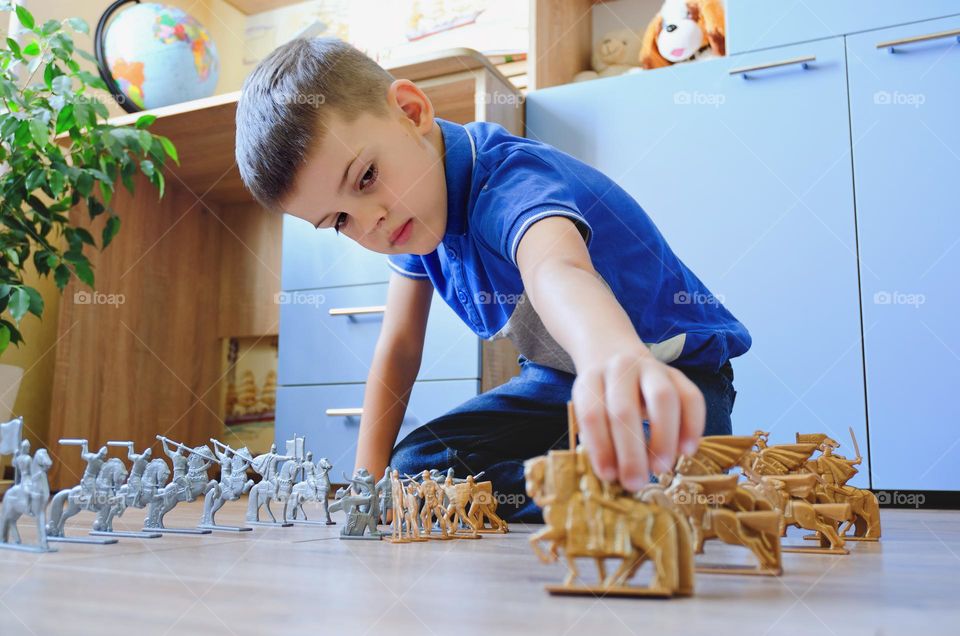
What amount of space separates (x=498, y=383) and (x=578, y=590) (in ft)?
4.79

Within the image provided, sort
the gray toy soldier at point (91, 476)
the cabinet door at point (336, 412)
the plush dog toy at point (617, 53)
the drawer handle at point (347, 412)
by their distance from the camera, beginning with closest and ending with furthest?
1. the gray toy soldier at point (91, 476)
2. the cabinet door at point (336, 412)
3. the drawer handle at point (347, 412)
4. the plush dog toy at point (617, 53)

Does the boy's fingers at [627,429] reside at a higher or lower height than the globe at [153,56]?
lower

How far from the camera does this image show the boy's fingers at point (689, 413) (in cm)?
50

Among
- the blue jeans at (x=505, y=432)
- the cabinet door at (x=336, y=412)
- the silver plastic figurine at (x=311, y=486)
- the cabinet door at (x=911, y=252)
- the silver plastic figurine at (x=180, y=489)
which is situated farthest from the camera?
the cabinet door at (x=336, y=412)

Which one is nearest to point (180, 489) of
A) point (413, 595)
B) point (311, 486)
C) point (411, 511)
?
point (311, 486)

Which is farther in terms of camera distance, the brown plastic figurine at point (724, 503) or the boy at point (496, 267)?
the brown plastic figurine at point (724, 503)

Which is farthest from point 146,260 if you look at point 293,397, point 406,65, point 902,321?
point 902,321

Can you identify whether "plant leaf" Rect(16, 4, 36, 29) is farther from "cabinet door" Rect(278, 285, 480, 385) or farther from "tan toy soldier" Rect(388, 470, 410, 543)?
"tan toy soldier" Rect(388, 470, 410, 543)

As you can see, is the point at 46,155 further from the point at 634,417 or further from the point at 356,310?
the point at 634,417

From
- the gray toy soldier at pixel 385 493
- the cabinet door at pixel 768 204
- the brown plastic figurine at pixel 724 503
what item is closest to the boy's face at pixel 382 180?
the gray toy soldier at pixel 385 493

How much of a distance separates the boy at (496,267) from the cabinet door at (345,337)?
0.44 m

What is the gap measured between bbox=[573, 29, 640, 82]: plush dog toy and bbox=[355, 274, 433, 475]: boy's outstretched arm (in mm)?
1051

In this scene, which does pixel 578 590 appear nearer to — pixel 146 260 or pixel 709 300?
pixel 709 300

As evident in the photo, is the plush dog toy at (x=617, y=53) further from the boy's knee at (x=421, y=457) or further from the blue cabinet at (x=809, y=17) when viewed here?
the boy's knee at (x=421, y=457)
